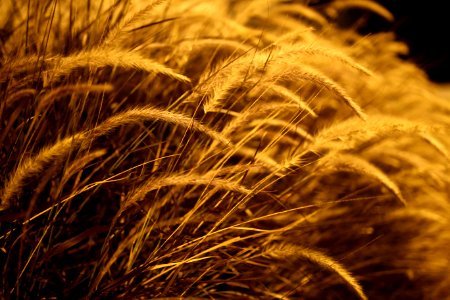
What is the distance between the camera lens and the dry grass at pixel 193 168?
97cm

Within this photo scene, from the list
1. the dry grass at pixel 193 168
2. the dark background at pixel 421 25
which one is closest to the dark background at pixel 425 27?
the dark background at pixel 421 25

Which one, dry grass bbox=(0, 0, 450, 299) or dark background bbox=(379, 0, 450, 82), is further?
dark background bbox=(379, 0, 450, 82)

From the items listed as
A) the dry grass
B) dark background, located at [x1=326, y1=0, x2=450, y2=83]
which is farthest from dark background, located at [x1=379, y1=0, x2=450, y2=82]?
→ the dry grass

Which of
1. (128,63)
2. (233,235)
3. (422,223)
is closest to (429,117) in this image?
(422,223)

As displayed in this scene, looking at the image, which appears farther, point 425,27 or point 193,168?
point 425,27

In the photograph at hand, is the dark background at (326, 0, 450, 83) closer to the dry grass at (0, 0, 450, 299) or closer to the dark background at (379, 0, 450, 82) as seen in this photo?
the dark background at (379, 0, 450, 82)

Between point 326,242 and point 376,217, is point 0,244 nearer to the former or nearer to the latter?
point 326,242

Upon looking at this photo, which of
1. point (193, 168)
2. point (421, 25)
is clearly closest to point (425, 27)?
point (421, 25)

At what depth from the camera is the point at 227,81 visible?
3.35 feet

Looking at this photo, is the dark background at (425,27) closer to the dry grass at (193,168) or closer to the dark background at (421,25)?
the dark background at (421,25)

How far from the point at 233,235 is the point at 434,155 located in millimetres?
1394

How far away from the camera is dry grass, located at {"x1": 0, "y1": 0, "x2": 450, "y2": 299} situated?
0.97m

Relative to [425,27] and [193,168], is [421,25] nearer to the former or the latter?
[425,27]

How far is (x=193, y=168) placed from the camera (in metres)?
0.98
